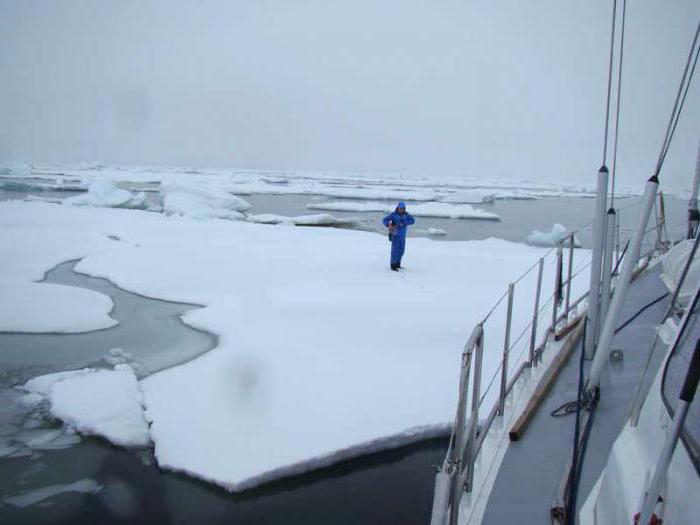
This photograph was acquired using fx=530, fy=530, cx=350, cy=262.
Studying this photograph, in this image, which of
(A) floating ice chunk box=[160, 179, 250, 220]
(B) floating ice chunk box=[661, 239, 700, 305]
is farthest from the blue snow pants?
(A) floating ice chunk box=[160, 179, 250, 220]

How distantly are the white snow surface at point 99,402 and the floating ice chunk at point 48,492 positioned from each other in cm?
37

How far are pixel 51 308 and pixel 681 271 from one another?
6368mm

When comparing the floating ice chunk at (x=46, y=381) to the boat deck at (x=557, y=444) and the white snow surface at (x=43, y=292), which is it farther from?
the boat deck at (x=557, y=444)

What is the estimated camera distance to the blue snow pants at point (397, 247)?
8.20m

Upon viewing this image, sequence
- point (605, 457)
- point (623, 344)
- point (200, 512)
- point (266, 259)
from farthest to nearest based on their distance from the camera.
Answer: point (266, 259)
point (623, 344)
point (200, 512)
point (605, 457)

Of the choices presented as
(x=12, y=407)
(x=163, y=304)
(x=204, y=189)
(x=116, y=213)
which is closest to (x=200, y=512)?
(x=12, y=407)

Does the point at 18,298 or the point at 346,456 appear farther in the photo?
the point at 18,298

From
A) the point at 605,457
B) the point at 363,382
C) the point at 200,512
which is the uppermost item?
the point at 605,457

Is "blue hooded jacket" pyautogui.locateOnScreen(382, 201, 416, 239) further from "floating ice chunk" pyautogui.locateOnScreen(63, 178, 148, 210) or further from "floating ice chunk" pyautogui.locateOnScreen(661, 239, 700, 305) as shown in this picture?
"floating ice chunk" pyautogui.locateOnScreen(63, 178, 148, 210)

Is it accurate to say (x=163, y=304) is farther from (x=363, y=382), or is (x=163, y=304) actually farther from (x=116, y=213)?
(x=116, y=213)

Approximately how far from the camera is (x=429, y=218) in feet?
72.8

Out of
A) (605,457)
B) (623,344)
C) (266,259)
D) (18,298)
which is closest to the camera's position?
(605,457)

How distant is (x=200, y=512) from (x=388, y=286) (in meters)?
4.84

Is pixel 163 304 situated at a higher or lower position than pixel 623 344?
lower
